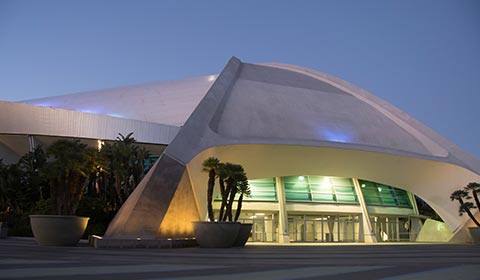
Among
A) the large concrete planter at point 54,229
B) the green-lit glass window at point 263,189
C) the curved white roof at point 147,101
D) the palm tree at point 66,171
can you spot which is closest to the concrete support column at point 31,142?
the curved white roof at point 147,101

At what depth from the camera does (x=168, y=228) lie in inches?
749

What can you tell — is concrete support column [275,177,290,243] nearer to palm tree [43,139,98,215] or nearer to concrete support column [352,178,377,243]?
concrete support column [352,178,377,243]

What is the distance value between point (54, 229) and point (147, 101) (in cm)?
2480

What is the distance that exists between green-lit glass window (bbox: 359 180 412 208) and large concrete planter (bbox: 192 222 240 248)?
19.4 metres

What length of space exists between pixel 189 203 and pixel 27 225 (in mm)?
16865

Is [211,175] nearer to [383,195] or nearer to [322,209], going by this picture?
[322,209]

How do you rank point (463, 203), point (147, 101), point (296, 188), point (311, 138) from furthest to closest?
point (147, 101), point (296, 188), point (463, 203), point (311, 138)

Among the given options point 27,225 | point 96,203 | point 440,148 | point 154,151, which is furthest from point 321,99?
point 27,225

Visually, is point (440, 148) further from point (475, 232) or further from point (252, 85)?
point (252, 85)

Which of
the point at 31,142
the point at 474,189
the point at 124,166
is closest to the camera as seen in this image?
the point at 124,166

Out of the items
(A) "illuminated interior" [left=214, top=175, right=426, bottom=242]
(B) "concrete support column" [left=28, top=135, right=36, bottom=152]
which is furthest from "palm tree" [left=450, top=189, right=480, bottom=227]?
(B) "concrete support column" [left=28, top=135, right=36, bottom=152]

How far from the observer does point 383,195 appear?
3741 cm

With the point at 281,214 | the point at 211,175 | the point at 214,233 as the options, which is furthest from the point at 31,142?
the point at 214,233

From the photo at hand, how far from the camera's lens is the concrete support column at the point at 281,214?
32625 millimetres
